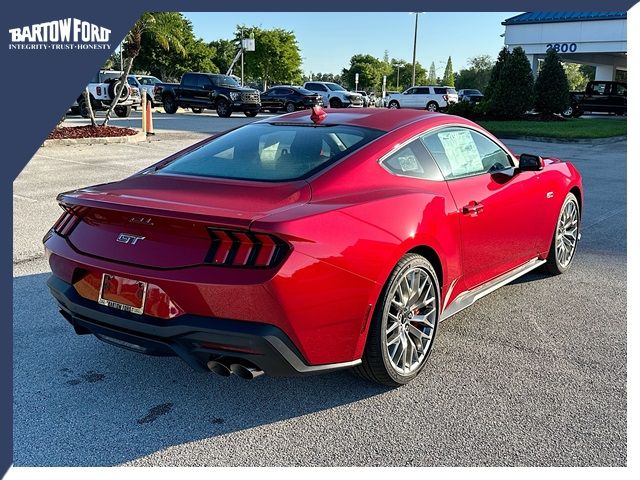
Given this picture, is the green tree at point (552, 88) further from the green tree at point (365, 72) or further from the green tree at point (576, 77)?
Result: the green tree at point (576, 77)

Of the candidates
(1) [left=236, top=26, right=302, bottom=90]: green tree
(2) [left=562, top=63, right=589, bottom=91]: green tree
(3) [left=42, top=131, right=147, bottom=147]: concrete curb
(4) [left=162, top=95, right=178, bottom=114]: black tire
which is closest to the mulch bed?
(3) [left=42, top=131, right=147, bottom=147]: concrete curb

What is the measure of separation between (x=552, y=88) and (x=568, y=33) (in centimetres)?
1378

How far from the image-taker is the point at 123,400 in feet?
11.2

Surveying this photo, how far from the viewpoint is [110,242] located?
3.20 m

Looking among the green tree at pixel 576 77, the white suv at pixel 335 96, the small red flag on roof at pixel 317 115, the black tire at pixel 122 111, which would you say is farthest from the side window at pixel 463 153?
the green tree at pixel 576 77

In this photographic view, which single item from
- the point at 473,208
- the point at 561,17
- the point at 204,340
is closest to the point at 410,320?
the point at 473,208

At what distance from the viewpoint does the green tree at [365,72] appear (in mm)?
89444

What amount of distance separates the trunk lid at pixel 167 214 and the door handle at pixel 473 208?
3.96 feet

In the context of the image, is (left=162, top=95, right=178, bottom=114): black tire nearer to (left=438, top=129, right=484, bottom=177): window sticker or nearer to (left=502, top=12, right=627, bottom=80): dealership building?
(left=502, top=12, right=627, bottom=80): dealership building

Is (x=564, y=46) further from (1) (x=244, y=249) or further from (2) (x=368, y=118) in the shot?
(1) (x=244, y=249)

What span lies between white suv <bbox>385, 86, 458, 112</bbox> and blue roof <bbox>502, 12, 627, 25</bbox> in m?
7.18

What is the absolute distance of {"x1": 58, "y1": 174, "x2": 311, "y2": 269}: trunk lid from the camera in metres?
2.98
